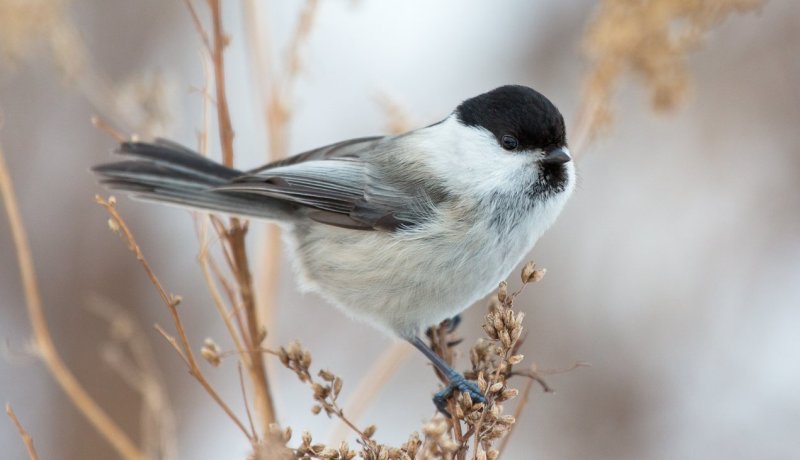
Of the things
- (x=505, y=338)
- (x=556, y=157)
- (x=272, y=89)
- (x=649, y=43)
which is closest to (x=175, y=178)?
(x=272, y=89)

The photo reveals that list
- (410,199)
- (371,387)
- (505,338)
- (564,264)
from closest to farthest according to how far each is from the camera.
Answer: (505,338)
(371,387)
(410,199)
(564,264)

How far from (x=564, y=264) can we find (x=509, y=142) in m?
2.20

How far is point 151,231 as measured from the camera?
4.02m

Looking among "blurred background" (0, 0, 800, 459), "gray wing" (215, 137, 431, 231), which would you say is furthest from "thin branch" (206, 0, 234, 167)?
"blurred background" (0, 0, 800, 459)

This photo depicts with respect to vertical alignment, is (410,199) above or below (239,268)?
above

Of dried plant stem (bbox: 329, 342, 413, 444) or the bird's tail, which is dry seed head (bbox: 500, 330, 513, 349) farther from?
the bird's tail

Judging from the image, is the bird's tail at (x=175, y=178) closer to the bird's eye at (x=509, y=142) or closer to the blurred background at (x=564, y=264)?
the bird's eye at (x=509, y=142)

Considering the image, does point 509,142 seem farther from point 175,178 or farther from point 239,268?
point 175,178

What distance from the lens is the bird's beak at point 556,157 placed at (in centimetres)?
193

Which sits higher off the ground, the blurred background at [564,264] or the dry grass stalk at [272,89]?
the blurred background at [564,264]

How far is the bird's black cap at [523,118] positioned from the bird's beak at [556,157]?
0.01 meters

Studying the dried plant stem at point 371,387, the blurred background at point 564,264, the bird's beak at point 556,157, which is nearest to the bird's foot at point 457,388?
the dried plant stem at point 371,387

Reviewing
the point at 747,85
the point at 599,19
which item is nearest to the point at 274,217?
the point at 599,19

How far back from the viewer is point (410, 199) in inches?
84.2
